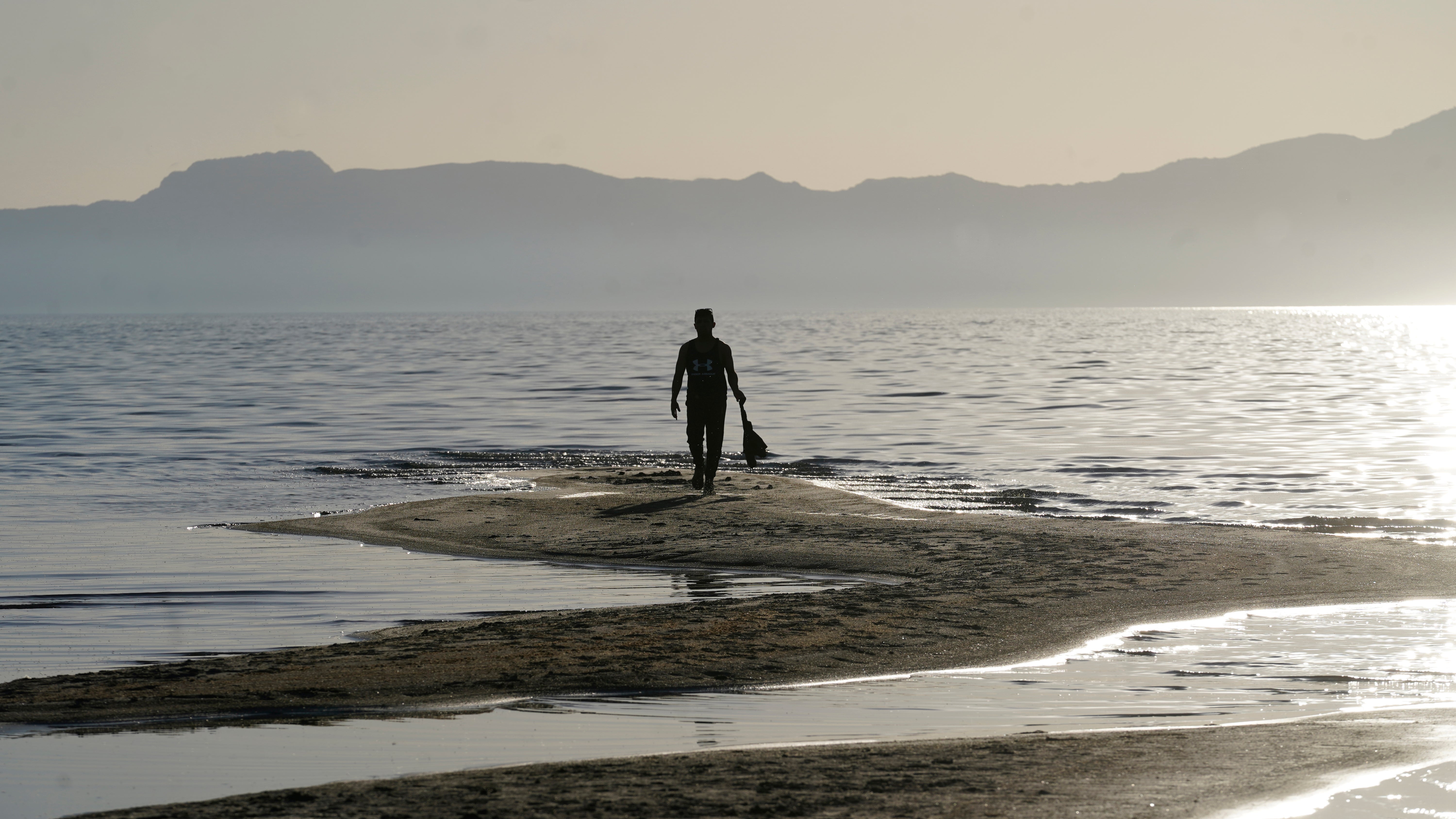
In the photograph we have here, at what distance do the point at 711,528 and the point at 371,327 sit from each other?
14846 cm

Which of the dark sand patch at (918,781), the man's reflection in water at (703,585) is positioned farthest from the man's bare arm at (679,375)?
the dark sand patch at (918,781)

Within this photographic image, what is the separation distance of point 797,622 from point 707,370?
261 inches

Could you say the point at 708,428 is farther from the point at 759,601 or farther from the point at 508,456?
the point at 508,456

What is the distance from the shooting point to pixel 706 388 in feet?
49.1

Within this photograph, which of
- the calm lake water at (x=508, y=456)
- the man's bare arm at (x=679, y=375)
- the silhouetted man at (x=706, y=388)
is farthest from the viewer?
the silhouetted man at (x=706, y=388)

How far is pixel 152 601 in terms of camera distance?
9.81 m

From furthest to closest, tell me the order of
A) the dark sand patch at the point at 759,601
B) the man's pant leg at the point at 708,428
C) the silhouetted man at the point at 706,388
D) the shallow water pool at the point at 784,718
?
the man's pant leg at the point at 708,428, the silhouetted man at the point at 706,388, the dark sand patch at the point at 759,601, the shallow water pool at the point at 784,718

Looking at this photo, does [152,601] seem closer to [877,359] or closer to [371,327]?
[877,359]

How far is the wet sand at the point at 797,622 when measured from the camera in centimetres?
566

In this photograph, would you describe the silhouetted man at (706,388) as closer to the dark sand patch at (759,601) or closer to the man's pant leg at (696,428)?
the man's pant leg at (696,428)

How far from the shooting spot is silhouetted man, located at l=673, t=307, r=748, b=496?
581 inches

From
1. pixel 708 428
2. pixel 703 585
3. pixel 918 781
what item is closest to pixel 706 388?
pixel 708 428

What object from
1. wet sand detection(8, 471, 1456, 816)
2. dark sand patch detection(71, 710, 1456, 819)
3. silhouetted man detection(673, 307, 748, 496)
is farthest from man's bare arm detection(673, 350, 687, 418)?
dark sand patch detection(71, 710, 1456, 819)

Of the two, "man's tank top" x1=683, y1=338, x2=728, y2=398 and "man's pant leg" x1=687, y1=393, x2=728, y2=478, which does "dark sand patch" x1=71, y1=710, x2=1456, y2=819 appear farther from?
"man's pant leg" x1=687, y1=393, x2=728, y2=478
